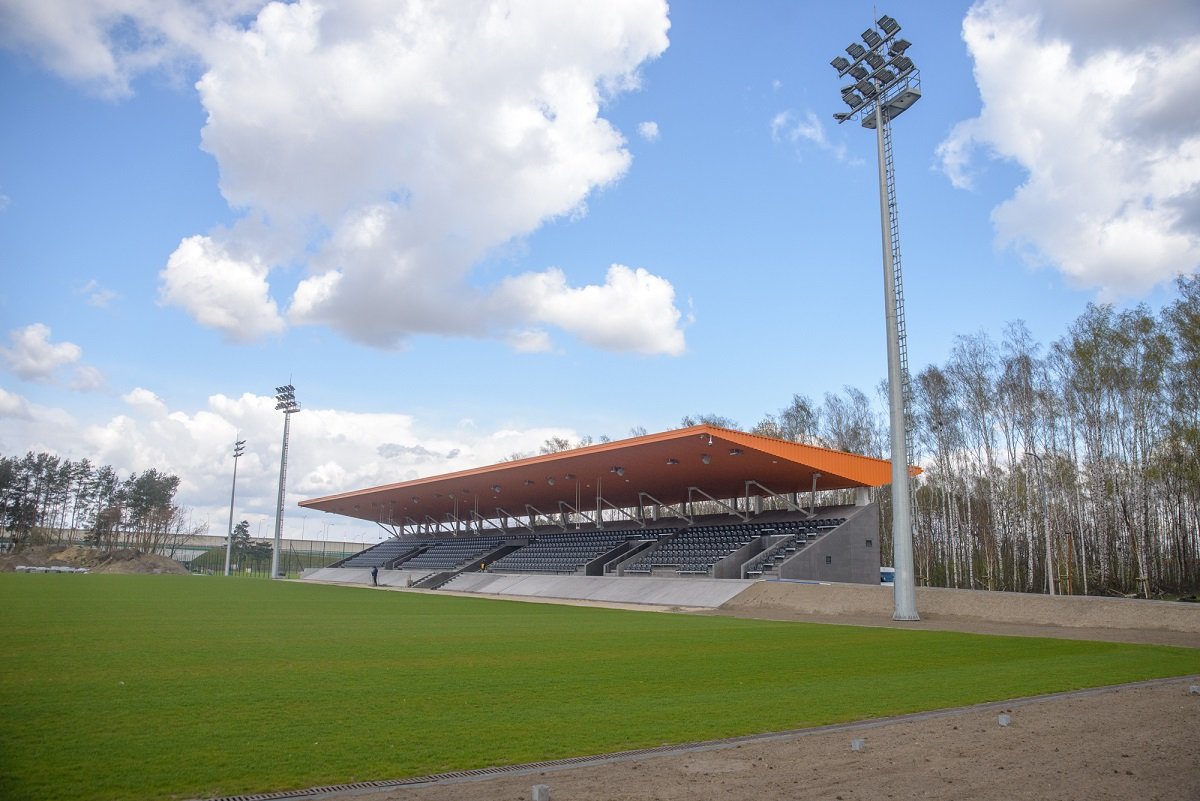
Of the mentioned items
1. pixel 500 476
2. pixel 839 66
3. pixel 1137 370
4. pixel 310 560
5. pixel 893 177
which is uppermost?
pixel 839 66

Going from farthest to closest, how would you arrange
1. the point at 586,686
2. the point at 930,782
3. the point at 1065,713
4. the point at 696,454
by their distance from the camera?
the point at 696,454, the point at 586,686, the point at 1065,713, the point at 930,782

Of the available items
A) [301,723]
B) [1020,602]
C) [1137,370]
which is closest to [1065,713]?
[301,723]

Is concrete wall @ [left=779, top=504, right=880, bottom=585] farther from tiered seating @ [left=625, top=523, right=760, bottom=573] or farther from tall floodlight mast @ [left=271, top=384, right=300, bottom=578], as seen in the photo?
tall floodlight mast @ [left=271, top=384, right=300, bottom=578]

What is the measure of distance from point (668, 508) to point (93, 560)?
195 ft

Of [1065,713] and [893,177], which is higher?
[893,177]

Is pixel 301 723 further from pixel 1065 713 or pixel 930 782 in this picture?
pixel 1065 713

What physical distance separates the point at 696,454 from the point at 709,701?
2351cm

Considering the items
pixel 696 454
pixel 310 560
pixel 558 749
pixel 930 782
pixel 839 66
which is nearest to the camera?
pixel 930 782

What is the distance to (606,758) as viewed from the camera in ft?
19.3

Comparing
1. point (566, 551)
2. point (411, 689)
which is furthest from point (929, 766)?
point (566, 551)

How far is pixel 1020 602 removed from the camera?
19953mm

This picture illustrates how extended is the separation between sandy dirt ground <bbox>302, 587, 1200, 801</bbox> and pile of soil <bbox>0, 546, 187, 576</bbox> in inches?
2967

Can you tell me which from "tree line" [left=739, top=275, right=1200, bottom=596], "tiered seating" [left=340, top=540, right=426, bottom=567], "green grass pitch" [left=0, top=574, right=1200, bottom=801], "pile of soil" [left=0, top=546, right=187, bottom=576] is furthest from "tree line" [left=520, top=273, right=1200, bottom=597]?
"pile of soil" [left=0, top=546, right=187, bottom=576]

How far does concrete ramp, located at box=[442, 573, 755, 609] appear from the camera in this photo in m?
28.2
